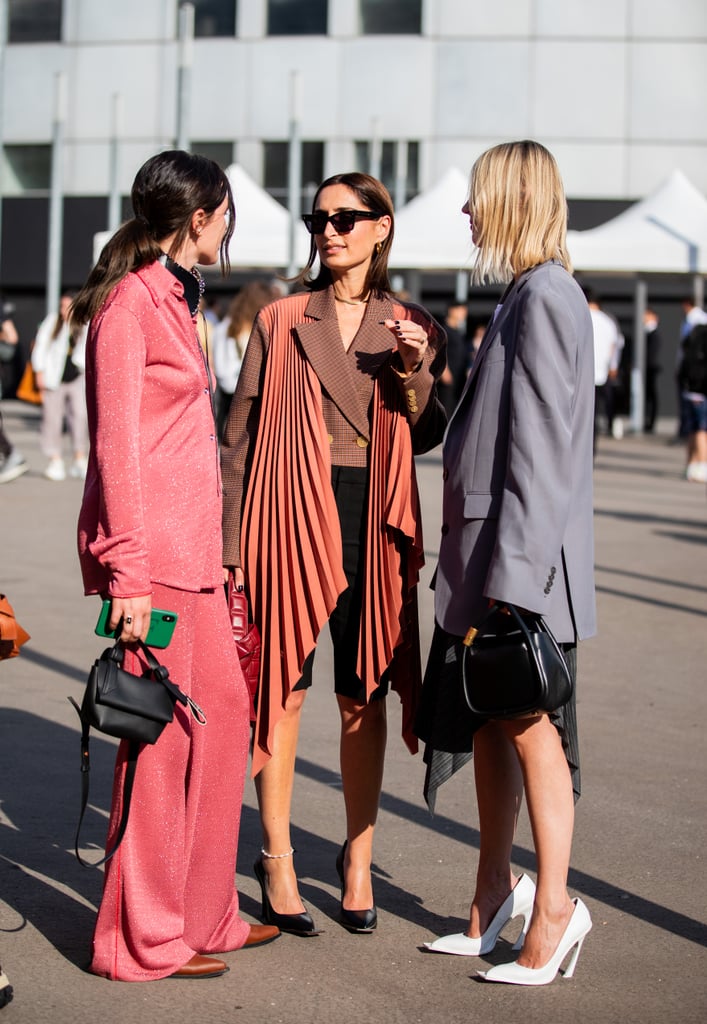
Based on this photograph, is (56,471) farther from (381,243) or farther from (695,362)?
(381,243)

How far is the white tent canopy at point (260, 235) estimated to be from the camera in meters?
19.4

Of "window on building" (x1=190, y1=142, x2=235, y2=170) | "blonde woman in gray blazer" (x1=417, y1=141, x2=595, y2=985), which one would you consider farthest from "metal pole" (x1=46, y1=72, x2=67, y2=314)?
"blonde woman in gray blazer" (x1=417, y1=141, x2=595, y2=985)

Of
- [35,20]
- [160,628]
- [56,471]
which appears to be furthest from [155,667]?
[35,20]

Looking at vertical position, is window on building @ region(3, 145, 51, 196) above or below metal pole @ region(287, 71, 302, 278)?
above

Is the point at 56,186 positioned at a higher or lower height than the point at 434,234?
higher

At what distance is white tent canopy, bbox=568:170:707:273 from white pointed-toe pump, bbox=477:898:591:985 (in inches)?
633

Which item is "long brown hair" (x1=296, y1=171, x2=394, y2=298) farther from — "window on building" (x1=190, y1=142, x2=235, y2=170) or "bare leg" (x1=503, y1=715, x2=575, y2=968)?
"window on building" (x1=190, y1=142, x2=235, y2=170)

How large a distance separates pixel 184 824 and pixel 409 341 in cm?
132

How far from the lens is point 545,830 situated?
12.3 ft

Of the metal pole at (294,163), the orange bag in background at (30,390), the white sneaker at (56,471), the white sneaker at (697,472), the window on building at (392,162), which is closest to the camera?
the white sneaker at (56,471)

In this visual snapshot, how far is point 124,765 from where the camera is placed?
3623 mm

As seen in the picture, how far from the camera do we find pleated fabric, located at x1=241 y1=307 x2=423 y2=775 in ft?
13.5

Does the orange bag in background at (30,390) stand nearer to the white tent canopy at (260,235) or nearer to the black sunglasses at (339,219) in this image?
the white tent canopy at (260,235)

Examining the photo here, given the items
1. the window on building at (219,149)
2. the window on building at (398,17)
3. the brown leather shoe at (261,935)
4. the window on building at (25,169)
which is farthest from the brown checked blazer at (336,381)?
the window on building at (25,169)
